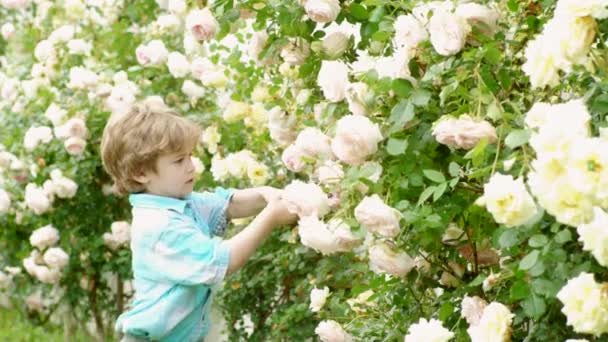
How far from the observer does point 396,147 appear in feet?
8.00

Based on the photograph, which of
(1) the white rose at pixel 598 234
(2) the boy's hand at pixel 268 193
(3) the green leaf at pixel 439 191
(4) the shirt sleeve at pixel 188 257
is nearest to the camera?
(1) the white rose at pixel 598 234

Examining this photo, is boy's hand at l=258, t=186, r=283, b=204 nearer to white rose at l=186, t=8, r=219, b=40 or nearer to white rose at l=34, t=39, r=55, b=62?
white rose at l=186, t=8, r=219, b=40

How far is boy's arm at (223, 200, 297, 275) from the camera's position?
3.00 meters

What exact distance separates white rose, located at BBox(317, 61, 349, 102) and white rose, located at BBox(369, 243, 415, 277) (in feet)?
1.11

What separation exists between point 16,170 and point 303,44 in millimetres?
2608

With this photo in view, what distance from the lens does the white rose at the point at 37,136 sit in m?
5.03

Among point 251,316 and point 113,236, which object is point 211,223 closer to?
point 251,316

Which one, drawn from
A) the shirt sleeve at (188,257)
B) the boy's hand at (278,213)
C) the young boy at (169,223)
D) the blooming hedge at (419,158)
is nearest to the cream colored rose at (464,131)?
the blooming hedge at (419,158)

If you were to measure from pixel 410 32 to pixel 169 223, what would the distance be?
1.04 m

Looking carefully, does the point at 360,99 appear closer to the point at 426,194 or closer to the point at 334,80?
the point at 334,80

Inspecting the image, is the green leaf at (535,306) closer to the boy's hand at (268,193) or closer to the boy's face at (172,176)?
the boy's hand at (268,193)

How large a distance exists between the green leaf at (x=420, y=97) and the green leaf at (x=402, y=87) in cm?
1

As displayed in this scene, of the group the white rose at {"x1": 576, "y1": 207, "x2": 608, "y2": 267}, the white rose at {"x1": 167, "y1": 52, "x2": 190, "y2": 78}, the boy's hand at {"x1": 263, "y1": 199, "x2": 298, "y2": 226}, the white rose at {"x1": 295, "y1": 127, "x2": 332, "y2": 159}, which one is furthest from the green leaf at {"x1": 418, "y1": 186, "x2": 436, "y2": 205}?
the white rose at {"x1": 167, "y1": 52, "x2": 190, "y2": 78}

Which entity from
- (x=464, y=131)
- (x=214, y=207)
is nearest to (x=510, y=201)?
(x=464, y=131)
